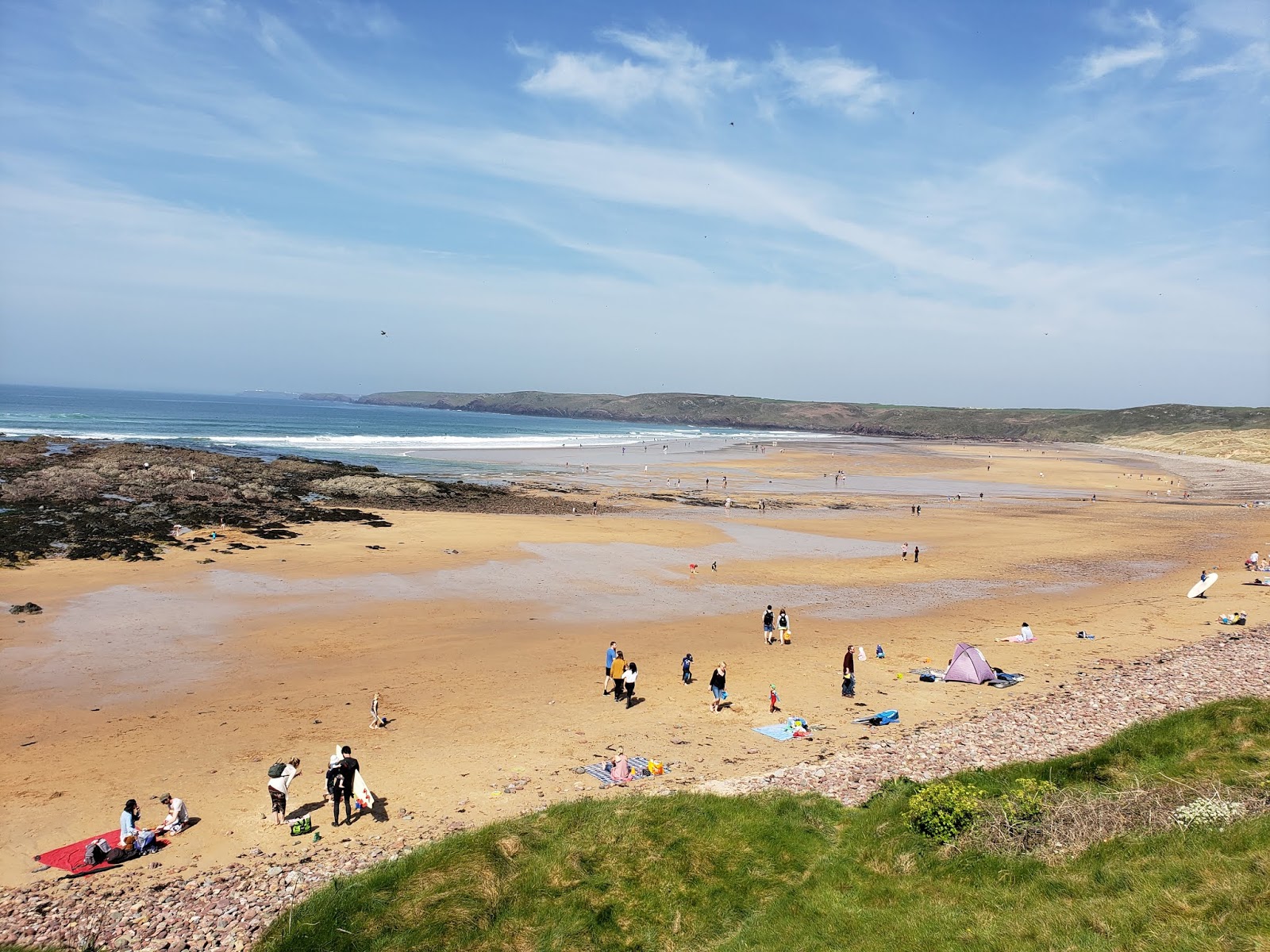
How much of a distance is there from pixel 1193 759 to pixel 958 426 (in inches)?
7463

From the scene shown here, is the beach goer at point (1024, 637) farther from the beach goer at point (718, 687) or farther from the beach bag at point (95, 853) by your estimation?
the beach bag at point (95, 853)

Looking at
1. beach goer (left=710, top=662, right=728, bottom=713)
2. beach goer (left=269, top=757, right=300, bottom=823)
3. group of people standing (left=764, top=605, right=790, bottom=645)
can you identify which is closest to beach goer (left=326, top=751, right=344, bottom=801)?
beach goer (left=269, top=757, right=300, bottom=823)

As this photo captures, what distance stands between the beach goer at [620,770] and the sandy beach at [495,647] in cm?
41

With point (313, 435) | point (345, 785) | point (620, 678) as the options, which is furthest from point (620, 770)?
point (313, 435)

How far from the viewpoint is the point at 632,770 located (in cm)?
1252

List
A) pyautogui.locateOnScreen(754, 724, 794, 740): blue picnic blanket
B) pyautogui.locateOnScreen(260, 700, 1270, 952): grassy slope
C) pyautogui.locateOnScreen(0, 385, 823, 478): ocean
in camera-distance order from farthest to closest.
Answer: pyautogui.locateOnScreen(0, 385, 823, 478): ocean → pyautogui.locateOnScreen(754, 724, 794, 740): blue picnic blanket → pyautogui.locateOnScreen(260, 700, 1270, 952): grassy slope

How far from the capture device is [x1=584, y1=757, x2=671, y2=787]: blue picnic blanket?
1229 centimetres

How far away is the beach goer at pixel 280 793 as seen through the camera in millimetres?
11055

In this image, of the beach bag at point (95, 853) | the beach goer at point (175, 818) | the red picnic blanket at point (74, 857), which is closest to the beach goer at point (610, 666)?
the beach goer at point (175, 818)

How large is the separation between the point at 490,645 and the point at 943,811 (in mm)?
13513

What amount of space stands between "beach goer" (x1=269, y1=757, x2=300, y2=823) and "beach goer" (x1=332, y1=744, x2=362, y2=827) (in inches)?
32.2

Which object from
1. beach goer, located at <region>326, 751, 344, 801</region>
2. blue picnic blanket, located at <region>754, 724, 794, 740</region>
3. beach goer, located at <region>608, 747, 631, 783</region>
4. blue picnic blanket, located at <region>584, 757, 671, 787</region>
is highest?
beach goer, located at <region>326, 751, 344, 801</region>

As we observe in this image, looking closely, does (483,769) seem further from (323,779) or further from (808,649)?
(808,649)

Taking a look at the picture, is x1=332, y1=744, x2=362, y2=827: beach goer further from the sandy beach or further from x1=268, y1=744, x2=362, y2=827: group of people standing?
the sandy beach
